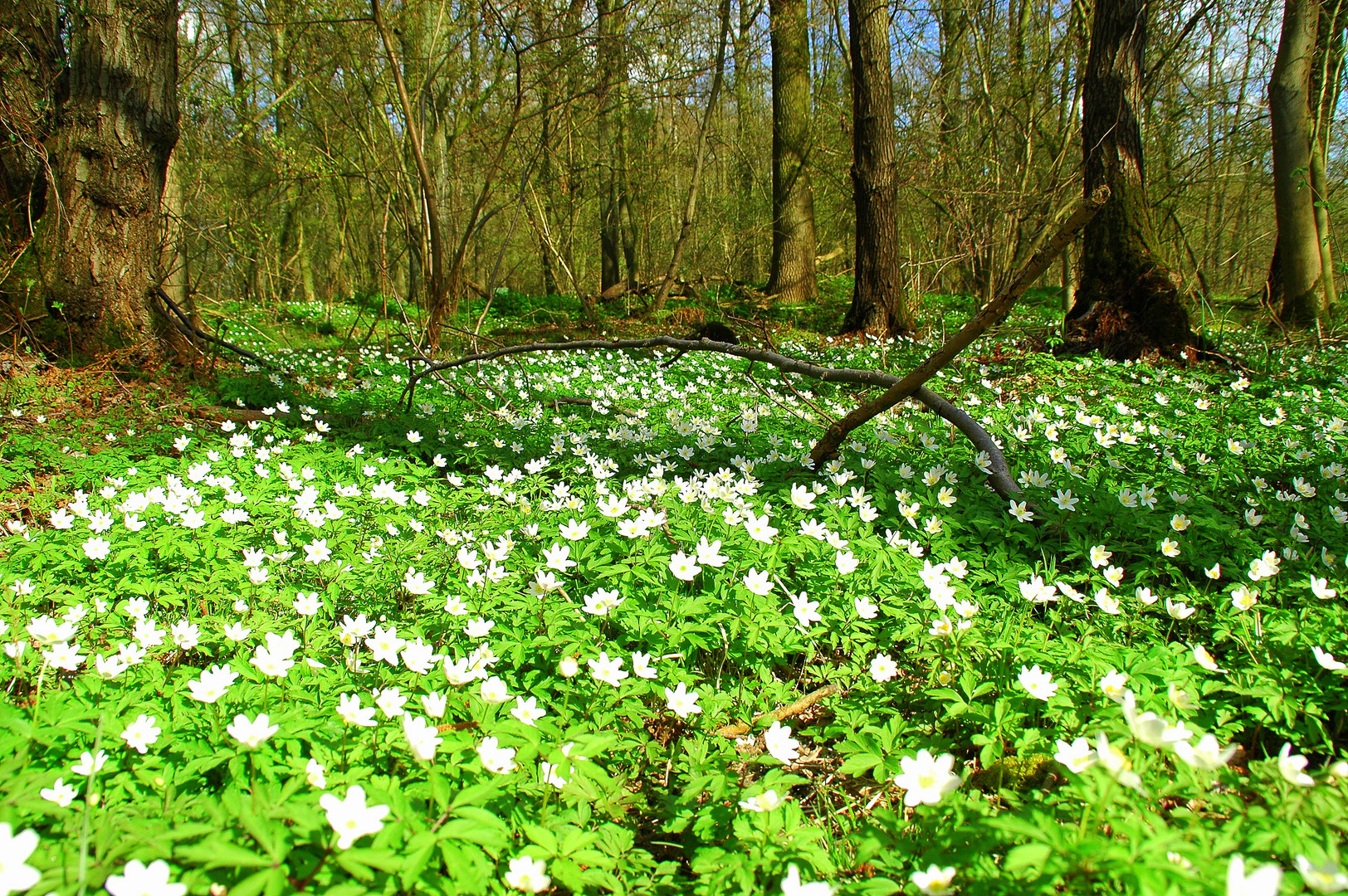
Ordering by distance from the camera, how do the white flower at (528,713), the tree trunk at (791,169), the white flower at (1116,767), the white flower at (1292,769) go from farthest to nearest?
the tree trunk at (791,169) → the white flower at (528,713) → the white flower at (1292,769) → the white flower at (1116,767)

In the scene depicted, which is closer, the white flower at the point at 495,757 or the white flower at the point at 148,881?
the white flower at the point at 148,881

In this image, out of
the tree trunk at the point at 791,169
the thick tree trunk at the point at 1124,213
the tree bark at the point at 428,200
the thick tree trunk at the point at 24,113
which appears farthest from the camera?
the tree trunk at the point at 791,169

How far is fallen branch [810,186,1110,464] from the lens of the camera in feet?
8.20

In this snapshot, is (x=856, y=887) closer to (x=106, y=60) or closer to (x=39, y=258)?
(x=39, y=258)

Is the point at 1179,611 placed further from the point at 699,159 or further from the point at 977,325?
the point at 699,159

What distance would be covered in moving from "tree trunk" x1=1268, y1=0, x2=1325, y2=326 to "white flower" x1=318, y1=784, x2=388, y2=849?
33.2ft

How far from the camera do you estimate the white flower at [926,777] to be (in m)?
1.29

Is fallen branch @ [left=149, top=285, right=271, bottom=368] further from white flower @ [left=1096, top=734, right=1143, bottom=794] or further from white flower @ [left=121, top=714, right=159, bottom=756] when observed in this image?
white flower @ [left=1096, top=734, right=1143, bottom=794]

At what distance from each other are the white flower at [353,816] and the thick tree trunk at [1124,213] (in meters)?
7.38

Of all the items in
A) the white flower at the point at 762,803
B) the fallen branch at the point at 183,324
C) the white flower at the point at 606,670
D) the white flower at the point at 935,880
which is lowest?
the white flower at the point at 762,803

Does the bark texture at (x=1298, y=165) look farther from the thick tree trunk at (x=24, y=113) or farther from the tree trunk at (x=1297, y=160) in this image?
the thick tree trunk at (x=24, y=113)

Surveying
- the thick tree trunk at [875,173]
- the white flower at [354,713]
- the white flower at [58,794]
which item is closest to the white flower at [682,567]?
the white flower at [354,713]

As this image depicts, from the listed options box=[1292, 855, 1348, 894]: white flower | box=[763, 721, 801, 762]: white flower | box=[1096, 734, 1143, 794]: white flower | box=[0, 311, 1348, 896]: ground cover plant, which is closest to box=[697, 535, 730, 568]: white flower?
box=[0, 311, 1348, 896]: ground cover plant

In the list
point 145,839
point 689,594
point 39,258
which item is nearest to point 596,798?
point 145,839
